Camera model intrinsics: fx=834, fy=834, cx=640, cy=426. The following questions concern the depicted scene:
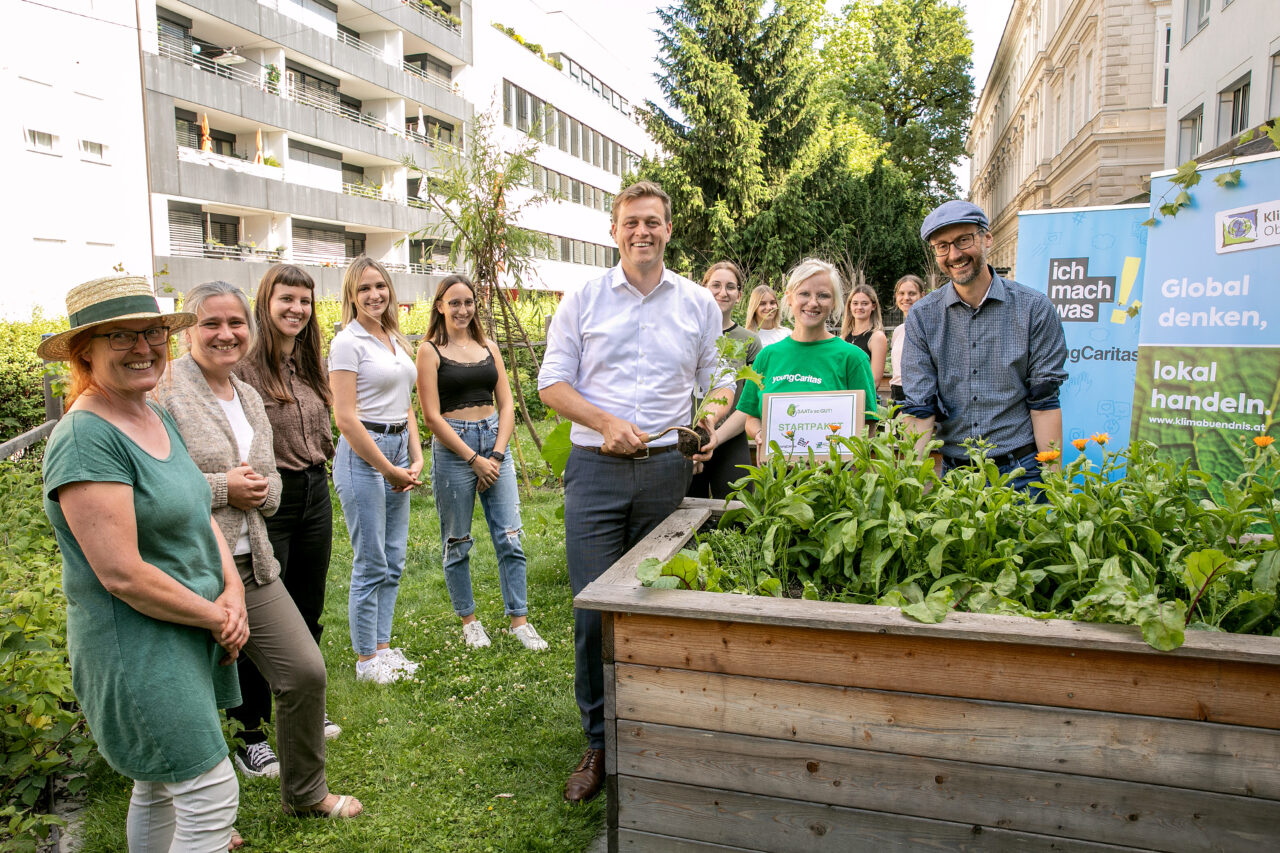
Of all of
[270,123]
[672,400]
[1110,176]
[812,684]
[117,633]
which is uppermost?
[270,123]

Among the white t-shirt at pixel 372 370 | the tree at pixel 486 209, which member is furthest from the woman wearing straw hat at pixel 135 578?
the tree at pixel 486 209

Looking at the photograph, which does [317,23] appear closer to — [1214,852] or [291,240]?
[291,240]

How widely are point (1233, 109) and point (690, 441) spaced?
18278mm

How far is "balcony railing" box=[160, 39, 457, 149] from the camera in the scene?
22.3m

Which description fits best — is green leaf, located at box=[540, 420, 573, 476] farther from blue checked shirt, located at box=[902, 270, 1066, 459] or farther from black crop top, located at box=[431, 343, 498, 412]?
blue checked shirt, located at box=[902, 270, 1066, 459]

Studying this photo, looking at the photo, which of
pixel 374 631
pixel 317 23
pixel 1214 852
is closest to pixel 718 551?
pixel 1214 852

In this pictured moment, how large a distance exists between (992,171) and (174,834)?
63.4 metres

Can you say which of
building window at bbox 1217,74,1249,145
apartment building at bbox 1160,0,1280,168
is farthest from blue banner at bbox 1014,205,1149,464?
building window at bbox 1217,74,1249,145

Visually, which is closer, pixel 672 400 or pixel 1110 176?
pixel 672 400

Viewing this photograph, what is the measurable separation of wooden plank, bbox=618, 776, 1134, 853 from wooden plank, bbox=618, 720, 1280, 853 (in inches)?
0.9

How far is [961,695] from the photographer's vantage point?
2.02 meters

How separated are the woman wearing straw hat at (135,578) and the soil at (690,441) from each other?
1.65m

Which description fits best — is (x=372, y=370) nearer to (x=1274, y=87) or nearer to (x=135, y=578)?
(x=135, y=578)

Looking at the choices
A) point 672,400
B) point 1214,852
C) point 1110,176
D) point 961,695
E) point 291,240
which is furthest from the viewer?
point 291,240
